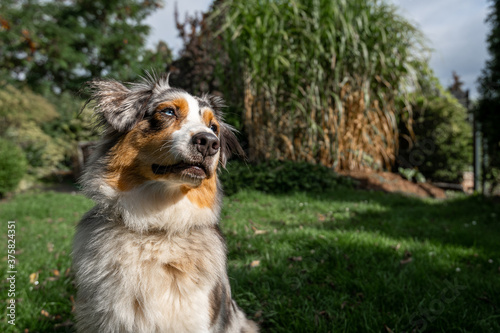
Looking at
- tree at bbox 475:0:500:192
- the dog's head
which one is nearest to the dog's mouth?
the dog's head

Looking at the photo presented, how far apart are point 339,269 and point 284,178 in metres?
3.42

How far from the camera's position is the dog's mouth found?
185 centimetres

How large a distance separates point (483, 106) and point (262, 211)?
15.3 feet

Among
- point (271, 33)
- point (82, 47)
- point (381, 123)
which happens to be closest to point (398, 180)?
point (381, 123)

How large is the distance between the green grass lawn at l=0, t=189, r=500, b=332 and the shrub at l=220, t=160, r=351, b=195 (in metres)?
0.94

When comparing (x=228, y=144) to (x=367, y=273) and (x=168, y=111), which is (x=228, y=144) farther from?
(x=367, y=273)

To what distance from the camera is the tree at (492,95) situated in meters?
6.10

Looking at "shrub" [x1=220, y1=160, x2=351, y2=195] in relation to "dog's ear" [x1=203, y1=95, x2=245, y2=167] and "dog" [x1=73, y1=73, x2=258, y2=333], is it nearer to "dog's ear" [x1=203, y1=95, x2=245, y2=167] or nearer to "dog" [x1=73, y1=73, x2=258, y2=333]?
"dog's ear" [x1=203, y1=95, x2=245, y2=167]

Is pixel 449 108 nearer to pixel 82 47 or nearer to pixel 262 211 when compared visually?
pixel 262 211

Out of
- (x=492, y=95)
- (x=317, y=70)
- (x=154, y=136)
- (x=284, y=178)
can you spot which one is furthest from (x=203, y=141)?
(x=492, y=95)

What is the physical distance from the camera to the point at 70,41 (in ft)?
60.3

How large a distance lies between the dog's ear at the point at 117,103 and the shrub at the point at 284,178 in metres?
4.26

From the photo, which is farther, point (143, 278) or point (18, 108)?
point (18, 108)

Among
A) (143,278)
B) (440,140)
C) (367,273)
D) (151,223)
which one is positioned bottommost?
(367,273)
